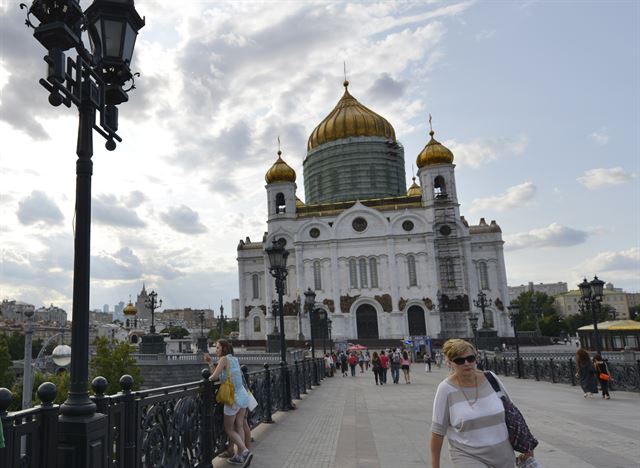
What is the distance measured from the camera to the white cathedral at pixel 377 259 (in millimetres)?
49250

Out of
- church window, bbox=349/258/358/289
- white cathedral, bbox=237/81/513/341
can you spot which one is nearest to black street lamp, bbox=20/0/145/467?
white cathedral, bbox=237/81/513/341

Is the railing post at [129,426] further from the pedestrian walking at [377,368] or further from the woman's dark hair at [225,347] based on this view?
the pedestrian walking at [377,368]

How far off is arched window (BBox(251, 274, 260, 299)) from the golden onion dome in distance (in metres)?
23.9

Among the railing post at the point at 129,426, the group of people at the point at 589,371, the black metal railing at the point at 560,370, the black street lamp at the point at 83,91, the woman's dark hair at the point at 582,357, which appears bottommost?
the black metal railing at the point at 560,370

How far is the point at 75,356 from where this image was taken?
351cm

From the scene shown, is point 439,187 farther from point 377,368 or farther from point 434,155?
point 377,368

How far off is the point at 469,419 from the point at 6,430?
3031mm

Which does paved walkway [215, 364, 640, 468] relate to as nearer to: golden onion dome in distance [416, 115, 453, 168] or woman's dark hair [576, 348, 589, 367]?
woman's dark hair [576, 348, 589, 367]

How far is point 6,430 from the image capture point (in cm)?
294

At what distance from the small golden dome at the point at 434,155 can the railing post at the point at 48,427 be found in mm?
52916

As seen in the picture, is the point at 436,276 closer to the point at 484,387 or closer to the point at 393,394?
the point at 393,394

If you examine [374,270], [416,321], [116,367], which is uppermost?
[374,270]

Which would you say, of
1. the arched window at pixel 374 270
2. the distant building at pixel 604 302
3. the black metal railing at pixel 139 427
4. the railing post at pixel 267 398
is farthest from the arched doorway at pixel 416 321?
the distant building at pixel 604 302

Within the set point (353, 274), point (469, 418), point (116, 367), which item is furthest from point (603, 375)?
point (353, 274)
